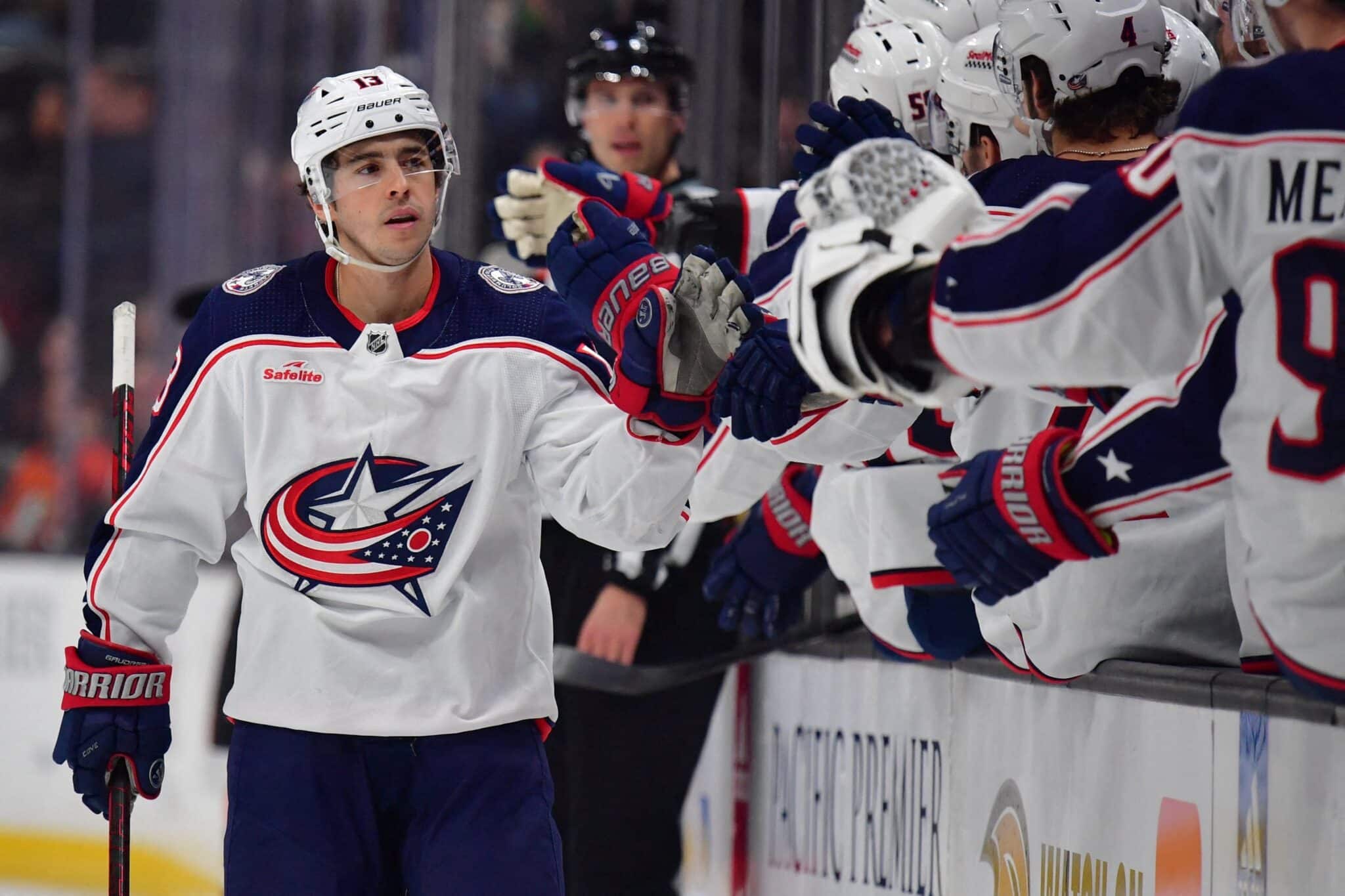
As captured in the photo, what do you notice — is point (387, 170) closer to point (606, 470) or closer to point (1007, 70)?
point (606, 470)

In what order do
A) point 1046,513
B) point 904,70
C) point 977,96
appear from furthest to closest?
point 904,70
point 977,96
point 1046,513

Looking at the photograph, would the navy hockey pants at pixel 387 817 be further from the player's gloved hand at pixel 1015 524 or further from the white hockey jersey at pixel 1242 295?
the white hockey jersey at pixel 1242 295

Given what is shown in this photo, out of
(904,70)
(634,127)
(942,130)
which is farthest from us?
(634,127)

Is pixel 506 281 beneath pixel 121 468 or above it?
above

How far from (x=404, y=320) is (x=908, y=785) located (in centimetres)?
124

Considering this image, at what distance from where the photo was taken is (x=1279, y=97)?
4.77 feet

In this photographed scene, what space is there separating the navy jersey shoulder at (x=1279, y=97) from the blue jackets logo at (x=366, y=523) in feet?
→ 3.65

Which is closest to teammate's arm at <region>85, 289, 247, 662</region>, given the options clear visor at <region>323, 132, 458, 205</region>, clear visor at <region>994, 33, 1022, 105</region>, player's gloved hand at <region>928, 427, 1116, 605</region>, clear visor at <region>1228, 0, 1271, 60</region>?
clear visor at <region>323, 132, 458, 205</region>

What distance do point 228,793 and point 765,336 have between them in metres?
0.88

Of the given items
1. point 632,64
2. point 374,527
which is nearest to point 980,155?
point 374,527

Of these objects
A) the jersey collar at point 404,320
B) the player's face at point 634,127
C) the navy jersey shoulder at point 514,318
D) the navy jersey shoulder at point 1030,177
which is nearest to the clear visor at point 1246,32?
the navy jersey shoulder at point 1030,177

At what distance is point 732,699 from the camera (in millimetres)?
3984

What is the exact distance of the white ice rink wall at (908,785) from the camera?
183 cm

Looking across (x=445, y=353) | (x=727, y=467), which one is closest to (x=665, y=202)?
(x=727, y=467)
